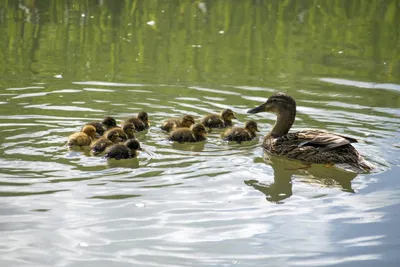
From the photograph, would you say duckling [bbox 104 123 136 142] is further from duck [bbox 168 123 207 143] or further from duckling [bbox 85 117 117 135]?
duck [bbox 168 123 207 143]

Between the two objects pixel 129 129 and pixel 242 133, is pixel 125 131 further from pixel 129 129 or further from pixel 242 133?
pixel 242 133

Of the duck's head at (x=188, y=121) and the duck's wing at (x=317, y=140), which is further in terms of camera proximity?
the duck's head at (x=188, y=121)

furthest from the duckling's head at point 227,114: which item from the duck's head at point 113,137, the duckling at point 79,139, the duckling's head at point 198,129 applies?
the duckling at point 79,139

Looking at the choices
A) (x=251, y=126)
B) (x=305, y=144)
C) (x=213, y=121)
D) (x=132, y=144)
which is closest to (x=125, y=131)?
(x=132, y=144)

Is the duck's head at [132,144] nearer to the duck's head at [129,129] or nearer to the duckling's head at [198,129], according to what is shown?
the duck's head at [129,129]

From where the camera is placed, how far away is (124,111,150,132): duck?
7.34m

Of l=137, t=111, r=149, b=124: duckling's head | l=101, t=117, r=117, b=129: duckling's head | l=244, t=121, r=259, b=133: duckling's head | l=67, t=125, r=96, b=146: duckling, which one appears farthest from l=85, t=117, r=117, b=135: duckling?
l=244, t=121, r=259, b=133: duckling's head

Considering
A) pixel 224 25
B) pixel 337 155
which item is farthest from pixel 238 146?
pixel 224 25

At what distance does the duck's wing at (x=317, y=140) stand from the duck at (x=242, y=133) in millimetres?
340

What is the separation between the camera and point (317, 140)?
677 cm

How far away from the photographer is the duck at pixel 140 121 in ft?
24.1

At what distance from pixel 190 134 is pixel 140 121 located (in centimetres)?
60

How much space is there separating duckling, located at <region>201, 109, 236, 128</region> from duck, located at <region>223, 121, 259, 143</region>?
0.83ft

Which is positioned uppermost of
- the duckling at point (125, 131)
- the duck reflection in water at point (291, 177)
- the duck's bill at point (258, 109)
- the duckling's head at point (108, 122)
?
the duck's bill at point (258, 109)
